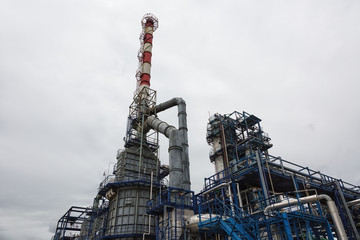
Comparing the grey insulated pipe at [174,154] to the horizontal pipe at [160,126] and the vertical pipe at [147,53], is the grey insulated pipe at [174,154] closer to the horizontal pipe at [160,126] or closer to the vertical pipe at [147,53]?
the horizontal pipe at [160,126]

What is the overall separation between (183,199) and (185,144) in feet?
19.7

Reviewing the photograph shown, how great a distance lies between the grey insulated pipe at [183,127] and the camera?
22.0 meters

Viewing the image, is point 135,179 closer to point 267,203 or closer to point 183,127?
point 183,127

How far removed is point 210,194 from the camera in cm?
2045

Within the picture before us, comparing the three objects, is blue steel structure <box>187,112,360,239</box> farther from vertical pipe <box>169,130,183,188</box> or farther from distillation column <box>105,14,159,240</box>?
distillation column <box>105,14,159,240</box>

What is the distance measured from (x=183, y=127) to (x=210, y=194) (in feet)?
24.1

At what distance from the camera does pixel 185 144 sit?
23688 mm

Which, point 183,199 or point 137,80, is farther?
point 137,80

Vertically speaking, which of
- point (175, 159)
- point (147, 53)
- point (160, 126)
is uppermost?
point (147, 53)

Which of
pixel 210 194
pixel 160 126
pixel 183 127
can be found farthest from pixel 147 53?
pixel 210 194

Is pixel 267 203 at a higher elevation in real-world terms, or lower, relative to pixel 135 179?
lower

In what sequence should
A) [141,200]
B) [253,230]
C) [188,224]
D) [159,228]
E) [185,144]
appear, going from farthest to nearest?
[141,200]
[185,144]
[159,228]
[188,224]
[253,230]

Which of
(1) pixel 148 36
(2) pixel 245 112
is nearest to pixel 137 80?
(1) pixel 148 36

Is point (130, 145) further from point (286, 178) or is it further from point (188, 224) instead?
point (286, 178)
